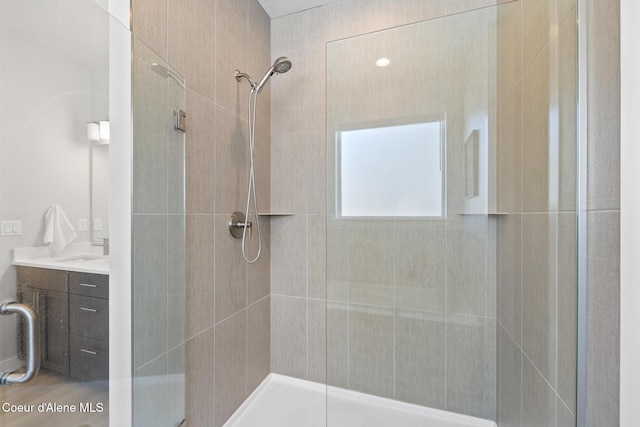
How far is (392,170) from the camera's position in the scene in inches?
43.9

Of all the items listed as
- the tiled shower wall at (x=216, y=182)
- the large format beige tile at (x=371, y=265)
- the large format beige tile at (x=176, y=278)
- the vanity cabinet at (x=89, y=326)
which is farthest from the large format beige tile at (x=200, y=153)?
the large format beige tile at (x=371, y=265)

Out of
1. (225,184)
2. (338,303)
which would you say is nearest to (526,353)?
(338,303)

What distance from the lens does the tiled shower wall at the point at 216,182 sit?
1177 mm

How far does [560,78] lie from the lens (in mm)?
810

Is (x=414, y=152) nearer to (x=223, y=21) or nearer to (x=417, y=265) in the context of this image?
(x=417, y=265)

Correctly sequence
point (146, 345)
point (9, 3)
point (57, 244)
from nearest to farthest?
point (9, 3) → point (57, 244) → point (146, 345)

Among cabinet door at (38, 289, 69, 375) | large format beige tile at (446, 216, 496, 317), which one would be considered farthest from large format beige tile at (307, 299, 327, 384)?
cabinet door at (38, 289, 69, 375)

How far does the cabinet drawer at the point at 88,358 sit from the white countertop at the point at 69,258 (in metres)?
0.18

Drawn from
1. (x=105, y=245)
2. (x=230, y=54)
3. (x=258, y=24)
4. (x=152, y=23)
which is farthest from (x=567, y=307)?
(x=258, y=24)

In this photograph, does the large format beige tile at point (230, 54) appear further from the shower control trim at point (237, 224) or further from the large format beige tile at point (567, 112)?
the large format beige tile at point (567, 112)

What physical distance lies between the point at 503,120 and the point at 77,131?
1.37m

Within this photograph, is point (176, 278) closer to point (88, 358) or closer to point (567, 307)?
point (88, 358)

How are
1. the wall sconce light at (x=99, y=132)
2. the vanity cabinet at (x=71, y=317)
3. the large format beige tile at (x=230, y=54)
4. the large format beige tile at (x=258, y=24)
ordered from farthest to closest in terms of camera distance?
the large format beige tile at (x=258, y=24) → the large format beige tile at (x=230, y=54) → the wall sconce light at (x=99, y=132) → the vanity cabinet at (x=71, y=317)

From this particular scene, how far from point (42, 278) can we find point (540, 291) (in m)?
1.41
